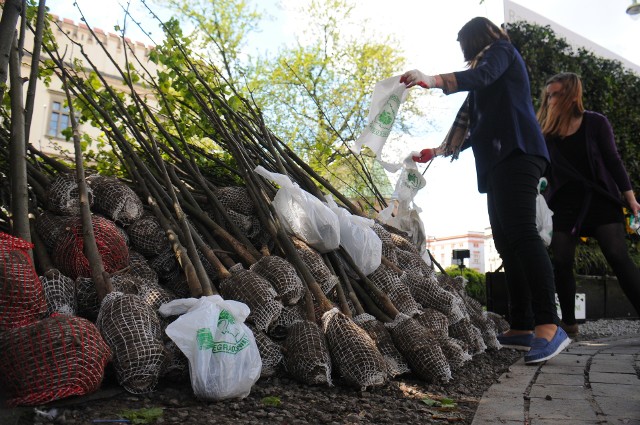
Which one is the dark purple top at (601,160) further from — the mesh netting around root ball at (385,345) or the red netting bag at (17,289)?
the red netting bag at (17,289)

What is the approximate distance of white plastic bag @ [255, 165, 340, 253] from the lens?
307cm

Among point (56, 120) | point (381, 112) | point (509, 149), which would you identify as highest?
point (56, 120)

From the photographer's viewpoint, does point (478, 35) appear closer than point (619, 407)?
No

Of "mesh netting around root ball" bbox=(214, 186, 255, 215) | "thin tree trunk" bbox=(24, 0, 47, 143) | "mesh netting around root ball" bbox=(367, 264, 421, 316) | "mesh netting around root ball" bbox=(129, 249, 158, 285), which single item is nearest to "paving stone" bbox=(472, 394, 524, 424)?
"mesh netting around root ball" bbox=(367, 264, 421, 316)

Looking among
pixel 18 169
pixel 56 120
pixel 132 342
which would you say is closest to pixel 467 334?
pixel 132 342

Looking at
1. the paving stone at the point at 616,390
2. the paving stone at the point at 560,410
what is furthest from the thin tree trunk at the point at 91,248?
the paving stone at the point at 616,390

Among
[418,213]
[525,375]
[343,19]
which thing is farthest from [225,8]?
[525,375]

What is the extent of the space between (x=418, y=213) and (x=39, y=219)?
2.80 metres

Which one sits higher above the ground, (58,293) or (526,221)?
(526,221)

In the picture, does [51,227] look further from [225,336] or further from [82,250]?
[225,336]

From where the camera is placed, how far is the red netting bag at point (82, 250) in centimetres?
257

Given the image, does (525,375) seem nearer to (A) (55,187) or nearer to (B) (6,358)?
(B) (6,358)

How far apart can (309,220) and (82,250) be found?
1178 millimetres

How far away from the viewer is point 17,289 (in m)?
1.94
